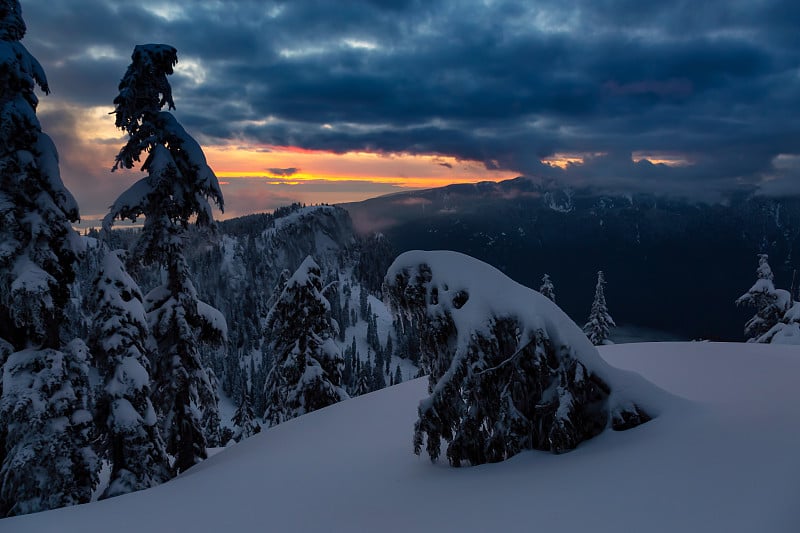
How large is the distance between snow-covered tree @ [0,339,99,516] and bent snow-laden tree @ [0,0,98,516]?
2 centimetres

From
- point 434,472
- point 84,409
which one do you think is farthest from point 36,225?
point 434,472

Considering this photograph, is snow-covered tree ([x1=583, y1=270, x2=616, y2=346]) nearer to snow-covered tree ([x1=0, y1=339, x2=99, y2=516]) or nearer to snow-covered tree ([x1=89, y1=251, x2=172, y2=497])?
snow-covered tree ([x1=89, y1=251, x2=172, y2=497])

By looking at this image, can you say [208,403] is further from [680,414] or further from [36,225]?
[680,414]

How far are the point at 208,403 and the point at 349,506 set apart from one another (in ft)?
29.0

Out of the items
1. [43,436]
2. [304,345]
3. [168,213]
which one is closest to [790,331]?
[304,345]

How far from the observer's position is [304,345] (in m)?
20.2

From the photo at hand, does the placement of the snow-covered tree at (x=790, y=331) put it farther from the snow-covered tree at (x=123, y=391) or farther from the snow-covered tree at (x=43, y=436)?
the snow-covered tree at (x=43, y=436)

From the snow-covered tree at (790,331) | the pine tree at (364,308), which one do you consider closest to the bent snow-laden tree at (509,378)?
the snow-covered tree at (790,331)

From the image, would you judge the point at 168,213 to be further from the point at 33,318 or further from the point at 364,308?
the point at 364,308

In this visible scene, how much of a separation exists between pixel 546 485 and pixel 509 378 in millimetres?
1910

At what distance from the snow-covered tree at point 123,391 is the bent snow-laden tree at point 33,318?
0.50 metres

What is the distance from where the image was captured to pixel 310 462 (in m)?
9.27

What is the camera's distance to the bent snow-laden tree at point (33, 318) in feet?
32.5

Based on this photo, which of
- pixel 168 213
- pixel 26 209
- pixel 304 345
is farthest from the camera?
pixel 304 345
